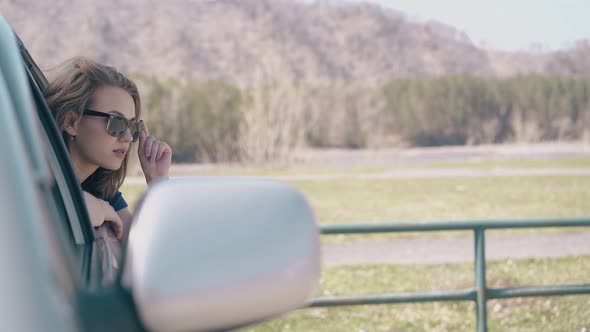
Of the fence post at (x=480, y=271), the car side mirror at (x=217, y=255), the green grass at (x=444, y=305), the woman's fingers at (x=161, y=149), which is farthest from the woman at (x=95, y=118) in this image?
the green grass at (x=444, y=305)

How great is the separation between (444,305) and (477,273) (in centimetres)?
261

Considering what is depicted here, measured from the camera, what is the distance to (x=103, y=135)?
202 centimetres

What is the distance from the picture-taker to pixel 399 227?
4.50 metres

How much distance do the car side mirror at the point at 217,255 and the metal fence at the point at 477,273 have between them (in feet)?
10.6

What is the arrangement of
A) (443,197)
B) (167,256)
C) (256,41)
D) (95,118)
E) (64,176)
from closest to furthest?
(167,256) < (64,176) < (95,118) < (443,197) < (256,41)

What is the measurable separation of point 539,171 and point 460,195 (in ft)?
17.3

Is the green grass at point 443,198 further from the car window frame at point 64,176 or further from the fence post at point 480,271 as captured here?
the car window frame at point 64,176

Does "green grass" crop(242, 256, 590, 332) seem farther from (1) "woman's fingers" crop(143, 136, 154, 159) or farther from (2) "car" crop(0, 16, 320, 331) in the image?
(2) "car" crop(0, 16, 320, 331)

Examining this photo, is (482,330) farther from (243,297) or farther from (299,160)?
(299,160)

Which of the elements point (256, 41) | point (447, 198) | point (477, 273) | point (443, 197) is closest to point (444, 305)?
point (477, 273)

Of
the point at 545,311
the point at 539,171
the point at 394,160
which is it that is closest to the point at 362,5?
the point at 394,160

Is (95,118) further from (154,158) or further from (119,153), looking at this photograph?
(154,158)

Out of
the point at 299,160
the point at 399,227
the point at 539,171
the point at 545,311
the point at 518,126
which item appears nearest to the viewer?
the point at 399,227

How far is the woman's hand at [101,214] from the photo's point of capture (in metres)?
2.07
